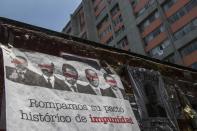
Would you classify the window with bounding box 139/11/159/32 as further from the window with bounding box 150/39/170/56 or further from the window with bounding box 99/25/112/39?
the window with bounding box 99/25/112/39

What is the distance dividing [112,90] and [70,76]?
4.38ft

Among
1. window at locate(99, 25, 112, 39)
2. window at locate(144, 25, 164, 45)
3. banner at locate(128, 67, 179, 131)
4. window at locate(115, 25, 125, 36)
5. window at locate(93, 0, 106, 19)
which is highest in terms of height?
window at locate(93, 0, 106, 19)

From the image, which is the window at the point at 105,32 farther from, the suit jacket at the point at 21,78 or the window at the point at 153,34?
the suit jacket at the point at 21,78

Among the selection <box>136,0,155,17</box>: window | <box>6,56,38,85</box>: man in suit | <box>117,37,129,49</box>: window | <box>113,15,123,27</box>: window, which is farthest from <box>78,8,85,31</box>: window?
<box>6,56,38,85</box>: man in suit

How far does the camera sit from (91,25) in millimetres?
49906

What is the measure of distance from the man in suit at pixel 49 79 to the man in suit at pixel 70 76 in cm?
15

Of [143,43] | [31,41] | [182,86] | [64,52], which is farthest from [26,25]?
[143,43]

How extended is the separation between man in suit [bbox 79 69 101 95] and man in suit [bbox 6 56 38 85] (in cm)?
136

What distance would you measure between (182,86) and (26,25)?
647 cm

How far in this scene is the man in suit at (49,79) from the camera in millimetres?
6263

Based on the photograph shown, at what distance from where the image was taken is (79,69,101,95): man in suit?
276 inches

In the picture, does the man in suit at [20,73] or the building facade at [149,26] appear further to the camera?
the building facade at [149,26]

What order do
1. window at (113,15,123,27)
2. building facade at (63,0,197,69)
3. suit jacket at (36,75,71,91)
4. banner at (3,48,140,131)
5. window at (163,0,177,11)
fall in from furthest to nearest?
window at (113,15,123,27)
window at (163,0,177,11)
building facade at (63,0,197,69)
suit jacket at (36,75,71,91)
banner at (3,48,140,131)

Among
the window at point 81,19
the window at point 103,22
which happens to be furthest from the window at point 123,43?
Result: the window at point 81,19
